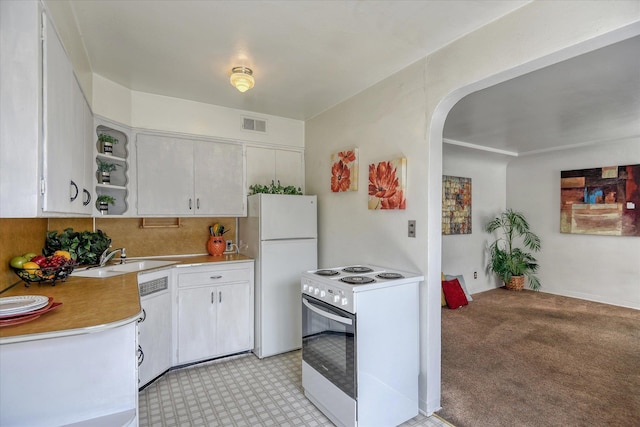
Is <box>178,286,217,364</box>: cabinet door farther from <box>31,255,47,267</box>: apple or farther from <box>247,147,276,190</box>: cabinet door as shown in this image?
<box>247,147,276,190</box>: cabinet door

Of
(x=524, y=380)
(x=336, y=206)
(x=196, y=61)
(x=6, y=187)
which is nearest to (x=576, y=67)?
(x=336, y=206)

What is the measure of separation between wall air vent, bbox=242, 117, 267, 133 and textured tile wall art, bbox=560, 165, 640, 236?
5136 millimetres

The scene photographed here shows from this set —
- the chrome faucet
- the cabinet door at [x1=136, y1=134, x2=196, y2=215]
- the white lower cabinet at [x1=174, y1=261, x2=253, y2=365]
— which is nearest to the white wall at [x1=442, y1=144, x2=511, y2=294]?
the white lower cabinet at [x1=174, y1=261, x2=253, y2=365]

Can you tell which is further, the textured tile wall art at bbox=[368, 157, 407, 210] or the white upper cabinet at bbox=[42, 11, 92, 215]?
the textured tile wall art at bbox=[368, 157, 407, 210]

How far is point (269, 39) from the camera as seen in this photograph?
2.16 m

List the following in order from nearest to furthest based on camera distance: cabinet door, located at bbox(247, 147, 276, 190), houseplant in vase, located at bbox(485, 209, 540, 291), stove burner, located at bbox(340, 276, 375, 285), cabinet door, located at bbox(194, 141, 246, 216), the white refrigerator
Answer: stove burner, located at bbox(340, 276, 375, 285)
the white refrigerator
cabinet door, located at bbox(194, 141, 246, 216)
cabinet door, located at bbox(247, 147, 276, 190)
houseplant in vase, located at bbox(485, 209, 540, 291)

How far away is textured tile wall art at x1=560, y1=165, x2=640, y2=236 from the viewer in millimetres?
4676

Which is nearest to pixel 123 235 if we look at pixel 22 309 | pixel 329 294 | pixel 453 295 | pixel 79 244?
pixel 79 244

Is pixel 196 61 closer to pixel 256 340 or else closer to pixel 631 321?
pixel 256 340

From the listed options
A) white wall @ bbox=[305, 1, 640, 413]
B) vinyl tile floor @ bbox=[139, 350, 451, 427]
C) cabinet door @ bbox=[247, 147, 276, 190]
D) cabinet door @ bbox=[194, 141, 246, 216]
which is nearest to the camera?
white wall @ bbox=[305, 1, 640, 413]

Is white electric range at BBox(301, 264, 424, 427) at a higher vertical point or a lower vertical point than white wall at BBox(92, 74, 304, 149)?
lower

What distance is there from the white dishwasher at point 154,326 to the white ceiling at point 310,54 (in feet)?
5.65

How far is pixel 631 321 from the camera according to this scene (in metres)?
4.12

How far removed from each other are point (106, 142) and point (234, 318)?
2.02 m
